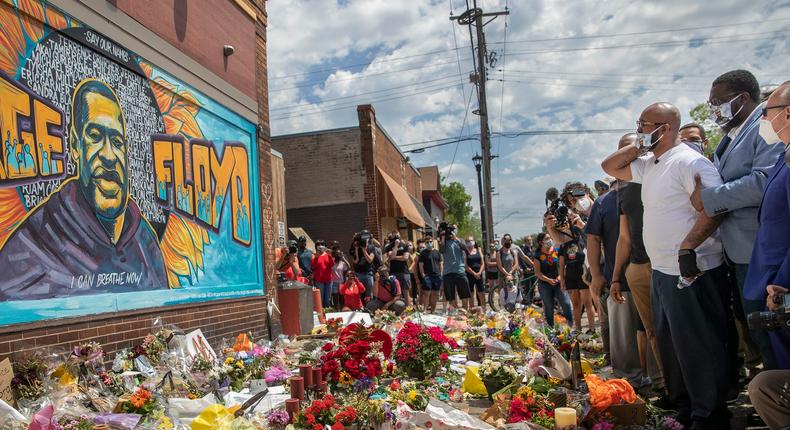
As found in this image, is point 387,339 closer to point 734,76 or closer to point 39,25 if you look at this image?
point 734,76

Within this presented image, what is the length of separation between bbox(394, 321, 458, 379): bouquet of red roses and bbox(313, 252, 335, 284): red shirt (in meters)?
7.17

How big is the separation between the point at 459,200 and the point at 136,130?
6607 centimetres

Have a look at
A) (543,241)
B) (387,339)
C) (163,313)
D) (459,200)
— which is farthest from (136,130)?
(459,200)

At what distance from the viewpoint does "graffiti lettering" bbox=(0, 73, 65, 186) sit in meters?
4.52

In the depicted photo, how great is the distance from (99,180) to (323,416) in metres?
3.25

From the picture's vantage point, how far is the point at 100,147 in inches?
220

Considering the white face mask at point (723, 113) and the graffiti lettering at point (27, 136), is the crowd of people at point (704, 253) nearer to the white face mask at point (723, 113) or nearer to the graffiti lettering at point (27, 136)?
the white face mask at point (723, 113)

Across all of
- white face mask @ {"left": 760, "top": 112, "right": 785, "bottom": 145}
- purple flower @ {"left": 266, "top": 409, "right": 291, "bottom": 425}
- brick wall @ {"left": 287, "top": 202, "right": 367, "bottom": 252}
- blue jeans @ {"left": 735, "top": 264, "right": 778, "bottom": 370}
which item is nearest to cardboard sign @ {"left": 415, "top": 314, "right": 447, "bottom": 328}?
purple flower @ {"left": 266, "top": 409, "right": 291, "bottom": 425}

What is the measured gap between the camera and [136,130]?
6.22 m

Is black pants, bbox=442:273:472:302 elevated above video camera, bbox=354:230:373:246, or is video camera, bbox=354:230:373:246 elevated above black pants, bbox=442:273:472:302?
video camera, bbox=354:230:373:246

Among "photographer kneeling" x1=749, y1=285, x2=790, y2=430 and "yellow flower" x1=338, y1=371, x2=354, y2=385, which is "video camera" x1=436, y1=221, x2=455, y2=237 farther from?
"photographer kneeling" x1=749, y1=285, x2=790, y2=430

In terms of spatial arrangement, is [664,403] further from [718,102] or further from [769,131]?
[769,131]

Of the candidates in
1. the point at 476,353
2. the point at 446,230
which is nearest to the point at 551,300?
the point at 476,353

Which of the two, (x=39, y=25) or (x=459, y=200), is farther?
(x=459, y=200)
